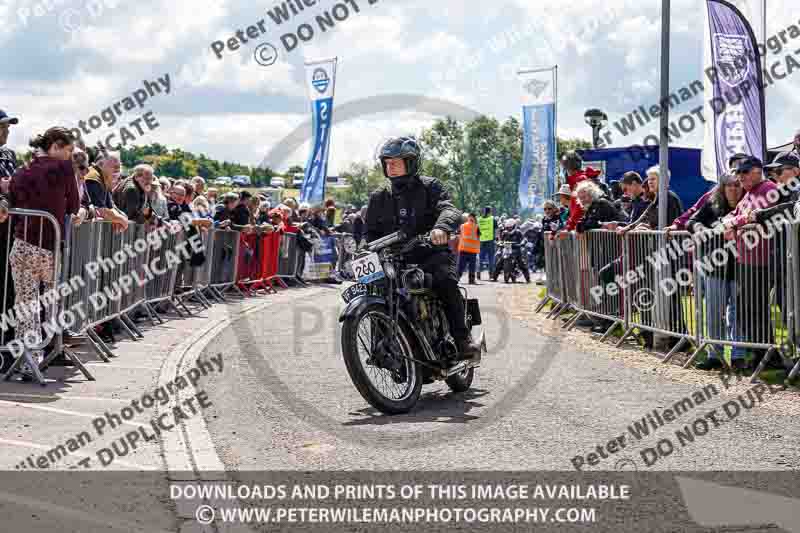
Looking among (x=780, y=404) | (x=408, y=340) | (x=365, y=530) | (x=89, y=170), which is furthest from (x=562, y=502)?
(x=89, y=170)

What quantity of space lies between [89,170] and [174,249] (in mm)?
3282

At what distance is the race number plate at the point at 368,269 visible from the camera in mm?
7422

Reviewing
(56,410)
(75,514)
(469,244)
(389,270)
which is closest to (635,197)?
(389,270)

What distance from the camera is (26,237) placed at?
27.8 ft

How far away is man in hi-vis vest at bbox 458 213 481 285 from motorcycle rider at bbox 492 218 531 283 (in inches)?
99.2

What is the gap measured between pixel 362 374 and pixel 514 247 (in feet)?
76.8

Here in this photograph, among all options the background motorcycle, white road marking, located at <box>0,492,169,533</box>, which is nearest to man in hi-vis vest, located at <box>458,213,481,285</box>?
the background motorcycle

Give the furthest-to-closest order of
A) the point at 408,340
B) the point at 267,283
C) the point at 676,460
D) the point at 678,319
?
the point at 267,283
the point at 678,319
the point at 408,340
the point at 676,460

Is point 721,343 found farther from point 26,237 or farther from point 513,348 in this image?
point 26,237

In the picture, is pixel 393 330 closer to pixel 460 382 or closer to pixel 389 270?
pixel 389 270

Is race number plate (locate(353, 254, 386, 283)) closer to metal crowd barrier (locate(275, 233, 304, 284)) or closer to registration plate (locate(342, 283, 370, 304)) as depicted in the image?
registration plate (locate(342, 283, 370, 304))

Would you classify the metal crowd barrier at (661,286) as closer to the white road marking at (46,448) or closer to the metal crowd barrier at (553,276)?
the metal crowd barrier at (553,276)

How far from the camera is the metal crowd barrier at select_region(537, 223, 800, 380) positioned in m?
8.88

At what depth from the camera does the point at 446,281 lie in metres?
7.95
